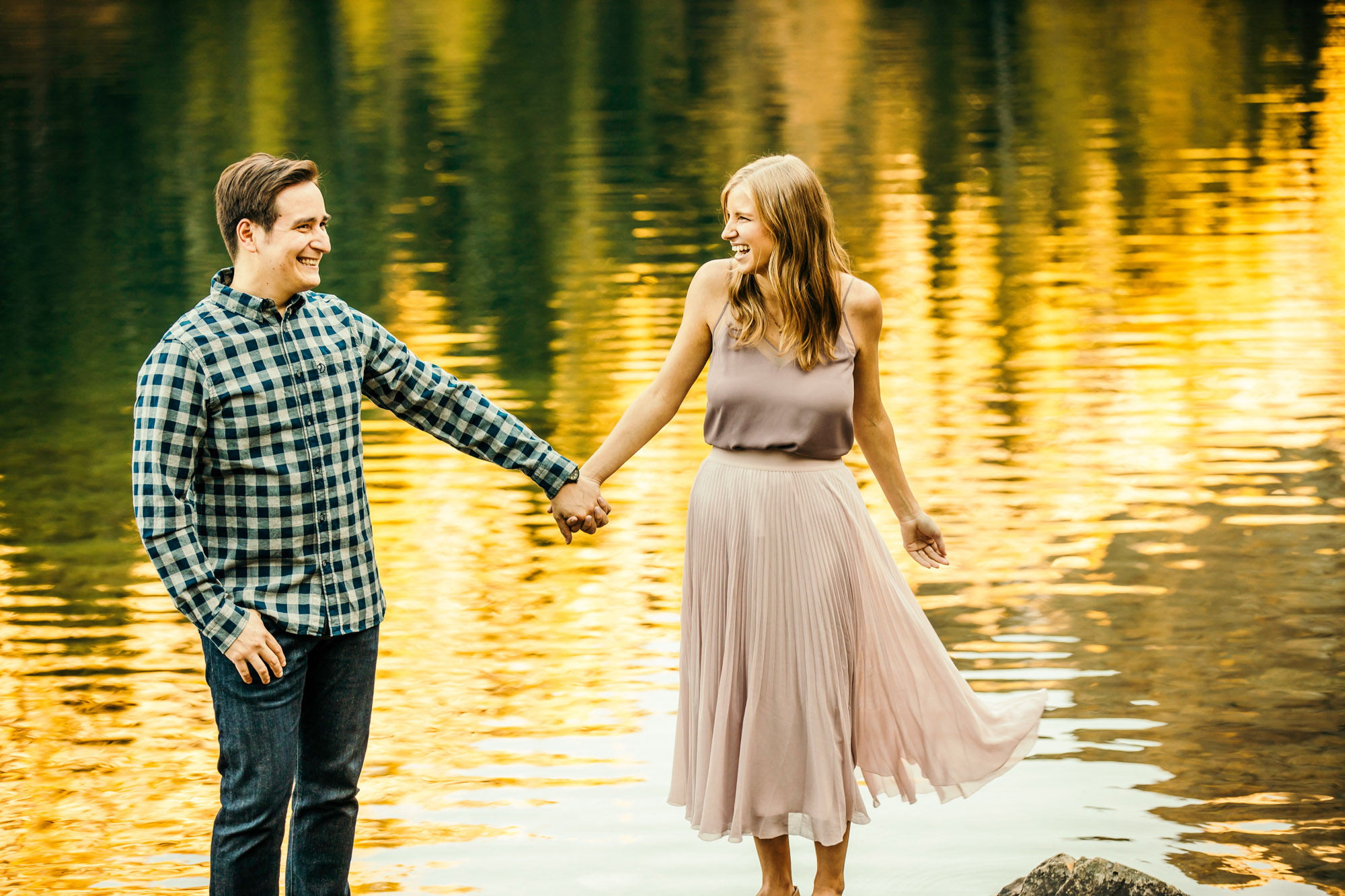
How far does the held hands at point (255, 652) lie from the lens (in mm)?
2789

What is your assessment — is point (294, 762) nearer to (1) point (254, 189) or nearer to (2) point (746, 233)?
(1) point (254, 189)

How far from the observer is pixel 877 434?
354cm

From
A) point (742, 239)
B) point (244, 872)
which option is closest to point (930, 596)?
→ point (742, 239)

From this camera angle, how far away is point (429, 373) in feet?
10.9

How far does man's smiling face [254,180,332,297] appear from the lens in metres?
2.87

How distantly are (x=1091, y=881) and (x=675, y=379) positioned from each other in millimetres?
1454

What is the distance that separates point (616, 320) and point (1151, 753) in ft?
21.4

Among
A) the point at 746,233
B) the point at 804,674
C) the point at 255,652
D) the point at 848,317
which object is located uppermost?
the point at 746,233

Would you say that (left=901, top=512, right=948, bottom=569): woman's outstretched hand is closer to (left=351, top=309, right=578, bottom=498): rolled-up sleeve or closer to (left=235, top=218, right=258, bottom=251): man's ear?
(left=351, top=309, right=578, bottom=498): rolled-up sleeve

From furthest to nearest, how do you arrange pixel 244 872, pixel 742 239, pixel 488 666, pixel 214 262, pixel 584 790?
pixel 214 262 → pixel 488 666 → pixel 584 790 → pixel 742 239 → pixel 244 872

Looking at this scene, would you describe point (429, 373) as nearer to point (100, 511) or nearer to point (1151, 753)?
point (1151, 753)

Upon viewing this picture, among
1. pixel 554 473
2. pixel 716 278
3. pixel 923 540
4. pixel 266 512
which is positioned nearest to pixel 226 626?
pixel 266 512

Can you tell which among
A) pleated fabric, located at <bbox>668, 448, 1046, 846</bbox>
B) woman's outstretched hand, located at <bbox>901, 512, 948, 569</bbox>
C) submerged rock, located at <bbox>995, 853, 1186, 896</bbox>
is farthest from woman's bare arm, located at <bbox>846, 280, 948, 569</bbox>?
submerged rock, located at <bbox>995, 853, 1186, 896</bbox>

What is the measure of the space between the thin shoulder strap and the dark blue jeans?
1.22 m
